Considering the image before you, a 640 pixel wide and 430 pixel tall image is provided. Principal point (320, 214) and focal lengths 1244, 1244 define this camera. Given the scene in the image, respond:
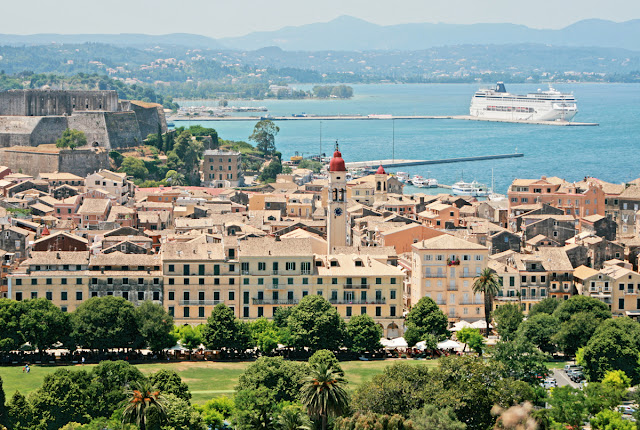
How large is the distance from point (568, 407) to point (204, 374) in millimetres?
16080

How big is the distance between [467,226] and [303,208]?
41.8ft

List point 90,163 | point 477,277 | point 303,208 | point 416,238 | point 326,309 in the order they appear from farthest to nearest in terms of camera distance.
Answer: point 90,163 < point 303,208 < point 416,238 < point 477,277 < point 326,309

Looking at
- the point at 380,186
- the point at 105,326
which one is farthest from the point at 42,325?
the point at 380,186

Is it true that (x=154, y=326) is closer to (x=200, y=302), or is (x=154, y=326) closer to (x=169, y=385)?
(x=200, y=302)

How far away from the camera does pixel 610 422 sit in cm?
4375

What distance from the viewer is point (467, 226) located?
77.4 meters

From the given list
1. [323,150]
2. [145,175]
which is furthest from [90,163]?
[323,150]

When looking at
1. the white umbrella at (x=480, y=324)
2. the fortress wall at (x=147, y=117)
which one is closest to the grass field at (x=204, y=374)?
the white umbrella at (x=480, y=324)

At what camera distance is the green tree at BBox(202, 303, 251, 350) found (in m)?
55.6

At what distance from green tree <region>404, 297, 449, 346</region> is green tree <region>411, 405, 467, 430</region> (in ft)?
51.2

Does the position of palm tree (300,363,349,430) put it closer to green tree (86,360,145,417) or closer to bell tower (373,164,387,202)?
green tree (86,360,145,417)

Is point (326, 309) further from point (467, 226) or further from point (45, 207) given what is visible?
point (45, 207)

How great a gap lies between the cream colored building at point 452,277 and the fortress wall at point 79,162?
57828mm

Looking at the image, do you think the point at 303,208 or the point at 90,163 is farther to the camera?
the point at 90,163
